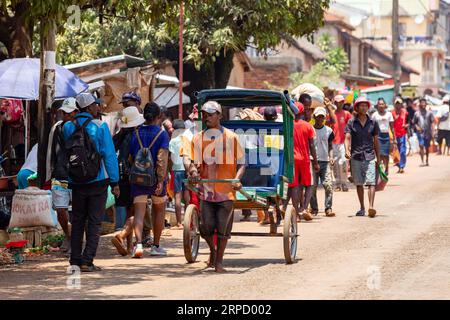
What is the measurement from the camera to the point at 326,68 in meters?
52.6

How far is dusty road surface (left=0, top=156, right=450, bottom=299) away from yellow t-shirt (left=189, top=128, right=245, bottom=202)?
850mm

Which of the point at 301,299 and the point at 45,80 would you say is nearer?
the point at 301,299

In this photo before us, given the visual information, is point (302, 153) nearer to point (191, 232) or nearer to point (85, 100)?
point (191, 232)

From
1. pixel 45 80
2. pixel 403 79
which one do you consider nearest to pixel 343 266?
pixel 45 80

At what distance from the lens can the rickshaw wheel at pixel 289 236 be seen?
13.7 metres

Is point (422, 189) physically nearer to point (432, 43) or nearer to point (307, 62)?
point (307, 62)

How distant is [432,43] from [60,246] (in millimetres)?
101179

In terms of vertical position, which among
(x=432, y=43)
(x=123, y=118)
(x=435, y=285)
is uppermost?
(x=432, y=43)

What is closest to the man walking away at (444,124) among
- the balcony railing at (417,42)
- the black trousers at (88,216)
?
the black trousers at (88,216)

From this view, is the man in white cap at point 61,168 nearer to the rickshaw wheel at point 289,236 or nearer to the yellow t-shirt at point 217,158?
the yellow t-shirt at point 217,158

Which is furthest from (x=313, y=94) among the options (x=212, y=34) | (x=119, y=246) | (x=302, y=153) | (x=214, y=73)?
(x=119, y=246)

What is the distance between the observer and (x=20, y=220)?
51.4ft

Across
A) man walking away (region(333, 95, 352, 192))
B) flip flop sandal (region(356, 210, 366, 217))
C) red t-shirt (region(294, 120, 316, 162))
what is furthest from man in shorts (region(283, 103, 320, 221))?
man walking away (region(333, 95, 352, 192))
